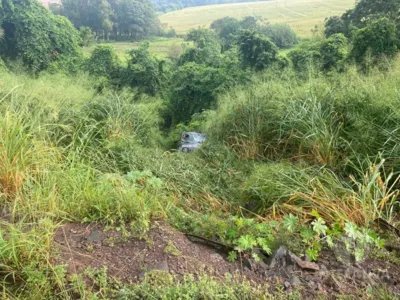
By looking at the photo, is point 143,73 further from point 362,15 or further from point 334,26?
point 362,15

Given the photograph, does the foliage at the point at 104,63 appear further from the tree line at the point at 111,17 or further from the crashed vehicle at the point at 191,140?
the tree line at the point at 111,17

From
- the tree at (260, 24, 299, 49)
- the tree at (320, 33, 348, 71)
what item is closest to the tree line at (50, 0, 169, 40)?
the tree at (260, 24, 299, 49)

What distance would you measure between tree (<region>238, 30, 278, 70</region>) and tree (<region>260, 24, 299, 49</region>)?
7563 mm

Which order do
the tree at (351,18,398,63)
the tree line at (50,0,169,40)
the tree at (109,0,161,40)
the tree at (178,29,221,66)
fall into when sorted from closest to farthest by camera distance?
the tree at (351,18,398,63), the tree at (178,29,221,66), the tree line at (50,0,169,40), the tree at (109,0,161,40)

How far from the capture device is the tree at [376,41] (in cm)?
662

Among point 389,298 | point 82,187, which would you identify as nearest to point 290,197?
point 389,298

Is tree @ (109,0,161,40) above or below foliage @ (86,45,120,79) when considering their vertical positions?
above

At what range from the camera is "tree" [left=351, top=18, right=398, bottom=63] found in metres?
6.62

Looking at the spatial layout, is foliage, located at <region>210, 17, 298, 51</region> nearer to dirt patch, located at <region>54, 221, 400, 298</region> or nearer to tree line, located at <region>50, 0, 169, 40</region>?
tree line, located at <region>50, 0, 169, 40</region>

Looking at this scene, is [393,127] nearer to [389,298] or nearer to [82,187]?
[389,298]

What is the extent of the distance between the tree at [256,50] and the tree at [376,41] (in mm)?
2373

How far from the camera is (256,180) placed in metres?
3.01

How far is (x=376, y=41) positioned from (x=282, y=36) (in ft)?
36.3

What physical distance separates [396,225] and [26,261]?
2.12 m
